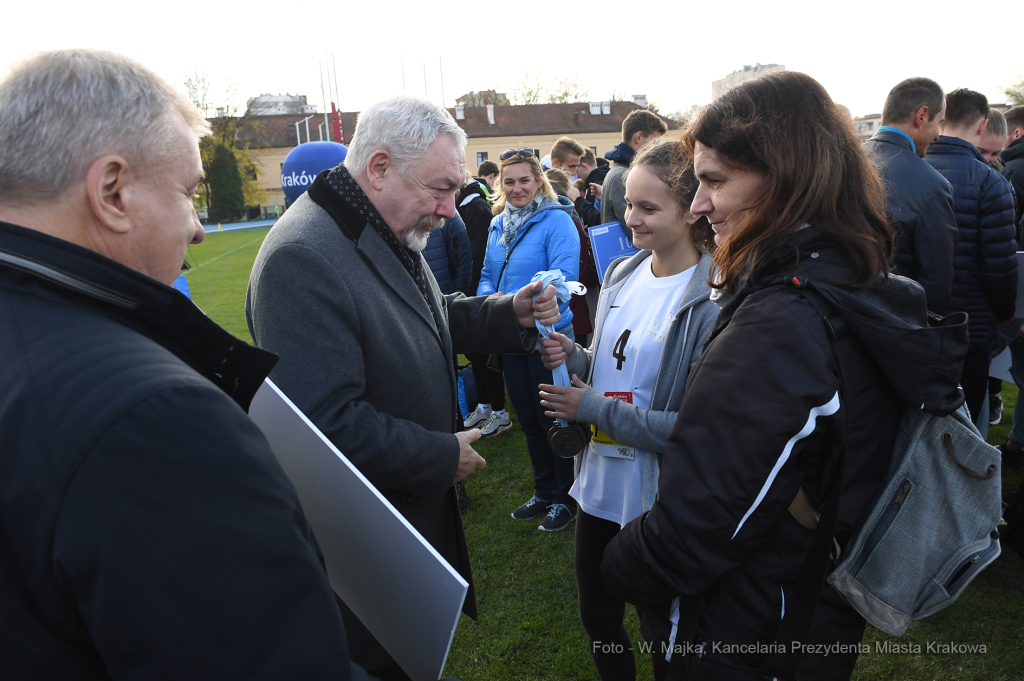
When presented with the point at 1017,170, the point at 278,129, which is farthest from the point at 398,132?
the point at 278,129

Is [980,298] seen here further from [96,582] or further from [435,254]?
[96,582]

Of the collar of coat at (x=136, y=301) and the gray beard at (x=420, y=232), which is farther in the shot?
the gray beard at (x=420, y=232)

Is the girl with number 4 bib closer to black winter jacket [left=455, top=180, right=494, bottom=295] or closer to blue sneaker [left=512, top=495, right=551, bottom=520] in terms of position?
blue sneaker [left=512, top=495, right=551, bottom=520]

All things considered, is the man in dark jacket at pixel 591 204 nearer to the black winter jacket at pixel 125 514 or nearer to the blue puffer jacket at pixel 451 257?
the blue puffer jacket at pixel 451 257

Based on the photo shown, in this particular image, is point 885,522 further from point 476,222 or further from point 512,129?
point 512,129

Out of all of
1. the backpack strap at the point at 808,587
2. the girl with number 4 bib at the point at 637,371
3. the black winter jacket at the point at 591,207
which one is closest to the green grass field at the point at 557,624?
the girl with number 4 bib at the point at 637,371

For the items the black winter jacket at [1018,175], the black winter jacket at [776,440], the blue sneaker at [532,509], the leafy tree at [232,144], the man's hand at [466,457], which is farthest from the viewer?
the leafy tree at [232,144]

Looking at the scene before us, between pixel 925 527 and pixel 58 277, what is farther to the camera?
pixel 925 527

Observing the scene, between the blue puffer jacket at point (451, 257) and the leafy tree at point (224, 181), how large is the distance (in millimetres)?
42304

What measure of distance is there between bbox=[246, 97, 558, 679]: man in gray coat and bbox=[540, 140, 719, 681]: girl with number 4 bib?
456mm

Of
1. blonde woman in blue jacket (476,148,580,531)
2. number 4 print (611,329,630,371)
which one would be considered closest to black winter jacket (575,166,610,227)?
blonde woman in blue jacket (476,148,580,531)

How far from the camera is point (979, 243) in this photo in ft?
12.0

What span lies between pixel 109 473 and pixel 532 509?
3750 mm

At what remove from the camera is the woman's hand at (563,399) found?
7.25 feet
